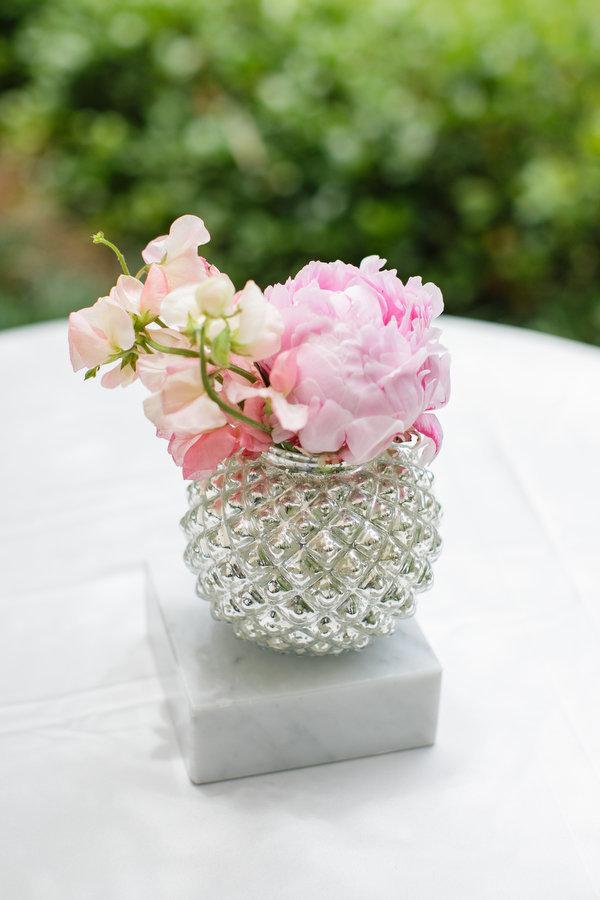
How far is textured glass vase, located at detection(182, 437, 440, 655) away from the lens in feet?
2.95

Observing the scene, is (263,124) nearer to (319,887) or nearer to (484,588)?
(484,588)

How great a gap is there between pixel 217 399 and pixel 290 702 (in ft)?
0.97

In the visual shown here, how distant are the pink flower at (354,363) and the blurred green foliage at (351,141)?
79.5 inches

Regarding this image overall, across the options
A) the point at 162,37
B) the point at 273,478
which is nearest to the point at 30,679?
the point at 273,478

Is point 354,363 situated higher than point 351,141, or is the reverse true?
point 354,363

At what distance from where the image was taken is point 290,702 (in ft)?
3.15

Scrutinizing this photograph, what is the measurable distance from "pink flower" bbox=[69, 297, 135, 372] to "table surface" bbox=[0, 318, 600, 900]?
353 millimetres

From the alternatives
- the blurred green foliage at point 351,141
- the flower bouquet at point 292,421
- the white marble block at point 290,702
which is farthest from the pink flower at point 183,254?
the blurred green foliage at point 351,141

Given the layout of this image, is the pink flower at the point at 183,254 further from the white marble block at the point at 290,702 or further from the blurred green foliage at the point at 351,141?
the blurred green foliage at the point at 351,141

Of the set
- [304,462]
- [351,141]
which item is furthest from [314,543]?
[351,141]

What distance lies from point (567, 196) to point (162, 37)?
1.25 m

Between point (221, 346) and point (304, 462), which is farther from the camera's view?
point (304, 462)

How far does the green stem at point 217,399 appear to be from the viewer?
788 mm

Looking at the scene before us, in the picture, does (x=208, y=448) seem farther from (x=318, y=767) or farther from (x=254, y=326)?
(x=318, y=767)
